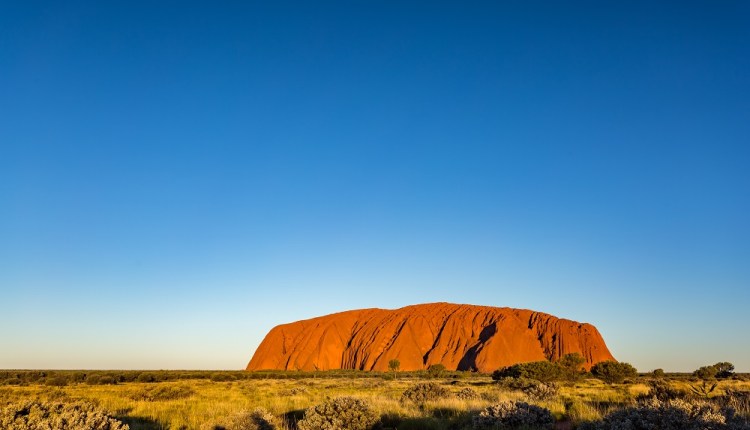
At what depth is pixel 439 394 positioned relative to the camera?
19.9 metres

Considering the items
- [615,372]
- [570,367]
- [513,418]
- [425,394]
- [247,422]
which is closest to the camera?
[513,418]

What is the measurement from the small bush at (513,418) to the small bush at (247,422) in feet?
16.0

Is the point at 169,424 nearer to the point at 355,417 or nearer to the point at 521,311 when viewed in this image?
the point at 355,417

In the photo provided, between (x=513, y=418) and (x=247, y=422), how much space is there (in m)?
5.91

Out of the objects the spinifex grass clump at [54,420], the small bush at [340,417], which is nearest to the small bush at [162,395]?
the spinifex grass clump at [54,420]

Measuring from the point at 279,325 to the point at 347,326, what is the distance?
69.1 ft

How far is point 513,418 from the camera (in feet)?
34.6

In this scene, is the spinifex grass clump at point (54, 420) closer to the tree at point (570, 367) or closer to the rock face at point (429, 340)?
the tree at point (570, 367)

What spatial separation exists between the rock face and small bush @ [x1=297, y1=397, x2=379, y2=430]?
88765 millimetres

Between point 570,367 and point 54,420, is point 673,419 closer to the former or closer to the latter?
point 54,420

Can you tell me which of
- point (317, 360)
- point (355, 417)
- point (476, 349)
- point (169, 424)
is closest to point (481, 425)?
point (355, 417)

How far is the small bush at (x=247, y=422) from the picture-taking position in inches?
449

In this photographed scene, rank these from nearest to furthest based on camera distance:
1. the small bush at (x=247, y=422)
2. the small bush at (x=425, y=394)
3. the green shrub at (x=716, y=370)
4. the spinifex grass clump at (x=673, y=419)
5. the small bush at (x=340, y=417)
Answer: the spinifex grass clump at (x=673, y=419) → the small bush at (x=340, y=417) → the small bush at (x=247, y=422) → the small bush at (x=425, y=394) → the green shrub at (x=716, y=370)

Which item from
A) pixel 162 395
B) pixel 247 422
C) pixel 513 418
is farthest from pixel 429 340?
pixel 513 418
